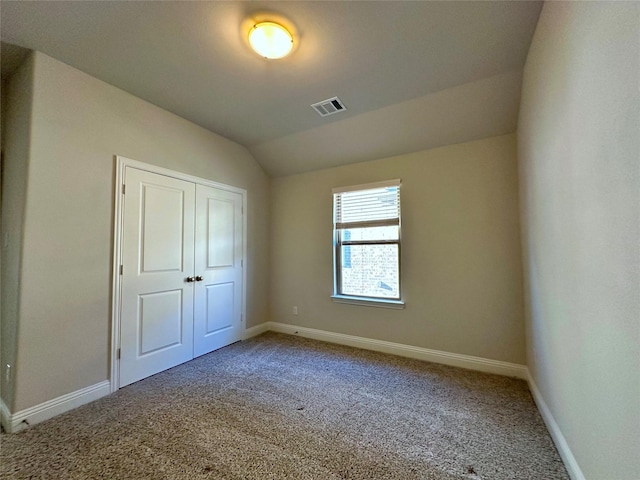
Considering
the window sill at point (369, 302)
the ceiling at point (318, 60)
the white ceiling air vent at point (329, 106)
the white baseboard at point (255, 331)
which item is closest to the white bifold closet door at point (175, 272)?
the white baseboard at point (255, 331)

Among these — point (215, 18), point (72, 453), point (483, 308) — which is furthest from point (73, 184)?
point (483, 308)

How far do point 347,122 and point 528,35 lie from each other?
166 centimetres

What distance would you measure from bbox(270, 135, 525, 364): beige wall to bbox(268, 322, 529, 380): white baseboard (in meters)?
0.06

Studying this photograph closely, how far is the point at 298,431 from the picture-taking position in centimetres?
182

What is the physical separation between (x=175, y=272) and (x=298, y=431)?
206 cm

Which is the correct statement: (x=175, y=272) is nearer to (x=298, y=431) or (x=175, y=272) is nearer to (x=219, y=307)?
(x=219, y=307)

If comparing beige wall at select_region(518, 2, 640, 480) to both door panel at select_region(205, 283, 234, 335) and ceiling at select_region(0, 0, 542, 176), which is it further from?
door panel at select_region(205, 283, 234, 335)

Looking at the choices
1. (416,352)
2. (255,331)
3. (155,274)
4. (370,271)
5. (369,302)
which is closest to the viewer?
(155,274)

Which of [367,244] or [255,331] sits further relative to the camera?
[255,331]

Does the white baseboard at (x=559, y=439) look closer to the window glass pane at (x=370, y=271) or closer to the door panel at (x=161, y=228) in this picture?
the window glass pane at (x=370, y=271)

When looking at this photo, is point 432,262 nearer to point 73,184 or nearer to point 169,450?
point 169,450

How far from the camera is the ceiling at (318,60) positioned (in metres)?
1.71

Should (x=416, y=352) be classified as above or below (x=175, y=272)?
below

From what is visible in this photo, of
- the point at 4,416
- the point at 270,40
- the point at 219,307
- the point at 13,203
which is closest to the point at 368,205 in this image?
the point at 270,40
